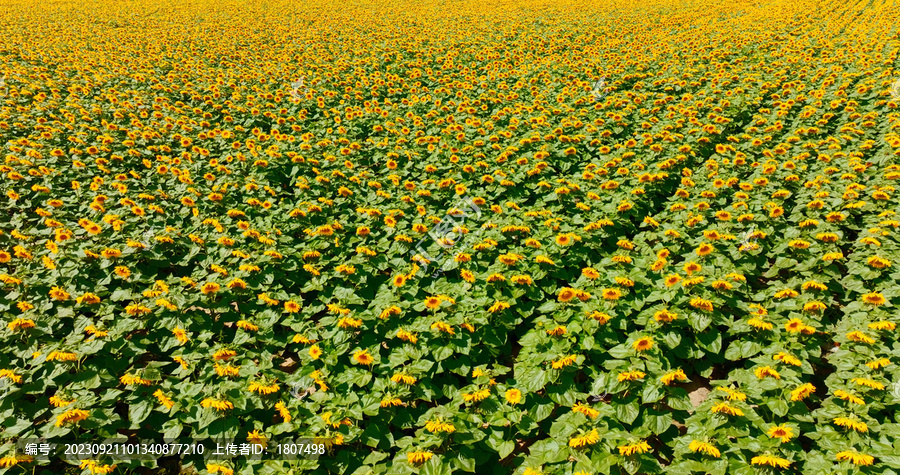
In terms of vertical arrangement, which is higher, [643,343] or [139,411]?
[139,411]

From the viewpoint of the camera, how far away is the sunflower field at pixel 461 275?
3.60m

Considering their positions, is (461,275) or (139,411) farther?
(461,275)

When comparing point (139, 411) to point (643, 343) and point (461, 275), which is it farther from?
point (643, 343)

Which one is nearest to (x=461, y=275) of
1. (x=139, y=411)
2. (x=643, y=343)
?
(x=643, y=343)

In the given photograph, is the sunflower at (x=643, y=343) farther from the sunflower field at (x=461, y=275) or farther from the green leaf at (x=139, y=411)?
the green leaf at (x=139, y=411)

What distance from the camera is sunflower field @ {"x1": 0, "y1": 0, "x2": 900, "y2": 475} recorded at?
3.60 metres

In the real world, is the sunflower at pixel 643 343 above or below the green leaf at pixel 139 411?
below

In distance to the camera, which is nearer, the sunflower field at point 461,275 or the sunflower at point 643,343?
the sunflower field at point 461,275

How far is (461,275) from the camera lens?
5316mm

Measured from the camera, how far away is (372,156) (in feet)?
29.0

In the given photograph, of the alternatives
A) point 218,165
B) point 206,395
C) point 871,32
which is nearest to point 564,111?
point 218,165

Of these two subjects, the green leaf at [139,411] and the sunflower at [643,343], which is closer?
the green leaf at [139,411]

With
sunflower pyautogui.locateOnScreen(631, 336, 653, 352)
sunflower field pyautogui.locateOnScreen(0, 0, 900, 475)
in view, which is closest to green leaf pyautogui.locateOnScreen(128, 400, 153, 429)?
sunflower field pyautogui.locateOnScreen(0, 0, 900, 475)

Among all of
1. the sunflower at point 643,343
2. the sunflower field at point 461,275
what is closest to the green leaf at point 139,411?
the sunflower field at point 461,275
